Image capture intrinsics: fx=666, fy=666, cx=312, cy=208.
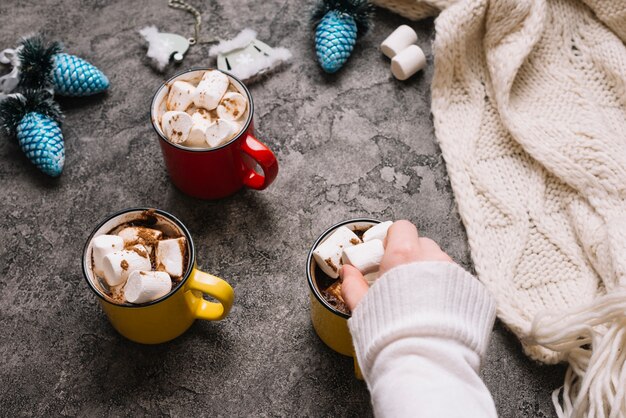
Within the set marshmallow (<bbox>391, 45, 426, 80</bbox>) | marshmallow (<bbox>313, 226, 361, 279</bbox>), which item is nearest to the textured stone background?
marshmallow (<bbox>391, 45, 426, 80</bbox>)

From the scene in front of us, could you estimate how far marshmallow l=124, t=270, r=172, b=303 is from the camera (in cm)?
72

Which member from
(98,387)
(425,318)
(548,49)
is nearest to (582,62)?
(548,49)

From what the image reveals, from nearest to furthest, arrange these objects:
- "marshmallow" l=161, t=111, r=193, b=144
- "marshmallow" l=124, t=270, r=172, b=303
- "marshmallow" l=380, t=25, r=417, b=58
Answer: "marshmallow" l=124, t=270, r=172, b=303, "marshmallow" l=161, t=111, r=193, b=144, "marshmallow" l=380, t=25, r=417, b=58

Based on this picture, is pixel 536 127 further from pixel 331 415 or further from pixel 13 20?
pixel 13 20

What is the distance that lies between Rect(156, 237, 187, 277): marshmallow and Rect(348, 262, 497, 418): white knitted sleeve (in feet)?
0.69

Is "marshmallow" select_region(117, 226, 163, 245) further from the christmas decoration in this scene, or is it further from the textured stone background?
the christmas decoration

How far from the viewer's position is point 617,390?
76cm

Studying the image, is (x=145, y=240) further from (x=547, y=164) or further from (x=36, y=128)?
(x=547, y=164)

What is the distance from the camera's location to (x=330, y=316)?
2.47 feet

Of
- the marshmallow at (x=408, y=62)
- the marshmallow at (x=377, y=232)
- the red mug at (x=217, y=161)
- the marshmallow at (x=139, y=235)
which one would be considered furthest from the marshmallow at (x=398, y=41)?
the marshmallow at (x=139, y=235)

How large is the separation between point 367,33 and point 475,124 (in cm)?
24

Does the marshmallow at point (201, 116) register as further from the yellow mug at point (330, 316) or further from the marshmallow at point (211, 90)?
the yellow mug at point (330, 316)

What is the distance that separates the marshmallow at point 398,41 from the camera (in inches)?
41.6

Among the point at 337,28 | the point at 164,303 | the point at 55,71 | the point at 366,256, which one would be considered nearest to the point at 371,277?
the point at 366,256
